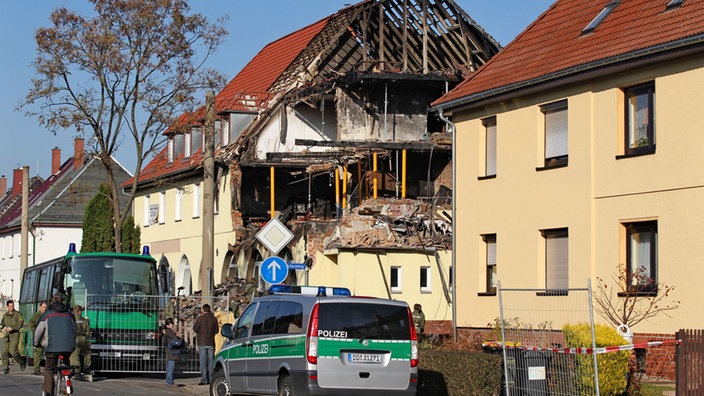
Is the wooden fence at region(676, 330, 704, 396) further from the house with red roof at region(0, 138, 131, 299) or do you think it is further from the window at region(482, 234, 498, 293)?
the house with red roof at region(0, 138, 131, 299)

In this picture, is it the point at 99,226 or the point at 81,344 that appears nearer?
the point at 81,344

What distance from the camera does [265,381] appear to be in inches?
679

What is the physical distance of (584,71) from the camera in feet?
75.2

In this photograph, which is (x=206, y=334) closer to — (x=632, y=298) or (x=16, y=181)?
(x=632, y=298)

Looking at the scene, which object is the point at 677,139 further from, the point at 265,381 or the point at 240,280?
the point at 240,280

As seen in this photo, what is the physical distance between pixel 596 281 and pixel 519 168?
3749mm

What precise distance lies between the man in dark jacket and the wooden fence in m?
9.22

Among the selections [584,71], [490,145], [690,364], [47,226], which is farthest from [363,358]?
[47,226]

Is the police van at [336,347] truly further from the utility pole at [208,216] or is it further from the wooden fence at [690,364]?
the utility pole at [208,216]

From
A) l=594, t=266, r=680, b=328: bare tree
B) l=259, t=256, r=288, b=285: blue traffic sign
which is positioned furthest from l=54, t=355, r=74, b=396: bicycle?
l=594, t=266, r=680, b=328: bare tree

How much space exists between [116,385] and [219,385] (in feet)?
17.0

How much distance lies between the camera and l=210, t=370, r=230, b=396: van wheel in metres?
19.1

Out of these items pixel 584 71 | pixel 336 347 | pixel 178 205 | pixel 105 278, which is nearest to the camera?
pixel 336 347

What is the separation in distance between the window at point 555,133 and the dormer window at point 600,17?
177 cm
